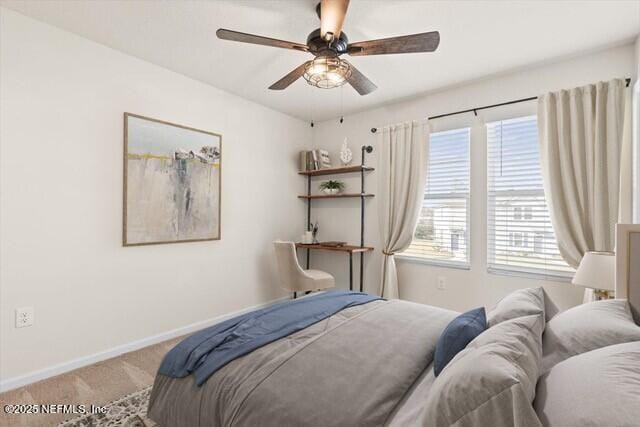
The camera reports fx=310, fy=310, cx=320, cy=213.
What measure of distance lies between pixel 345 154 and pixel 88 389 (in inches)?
132

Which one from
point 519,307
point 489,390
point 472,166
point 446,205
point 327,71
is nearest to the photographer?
point 489,390

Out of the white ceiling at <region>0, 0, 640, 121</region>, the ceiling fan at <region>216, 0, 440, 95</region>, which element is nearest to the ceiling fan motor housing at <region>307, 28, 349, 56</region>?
the ceiling fan at <region>216, 0, 440, 95</region>

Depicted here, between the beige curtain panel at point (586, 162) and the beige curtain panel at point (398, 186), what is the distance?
111 centimetres

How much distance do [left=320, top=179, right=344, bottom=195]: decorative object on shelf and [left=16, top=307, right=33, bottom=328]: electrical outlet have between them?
305 centimetres

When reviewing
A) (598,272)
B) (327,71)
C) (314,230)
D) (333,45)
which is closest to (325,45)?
(333,45)

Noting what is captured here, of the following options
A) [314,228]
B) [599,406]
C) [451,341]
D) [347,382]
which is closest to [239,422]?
[347,382]

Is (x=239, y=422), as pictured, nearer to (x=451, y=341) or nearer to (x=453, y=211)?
(x=451, y=341)

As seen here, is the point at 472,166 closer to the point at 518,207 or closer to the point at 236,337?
the point at 518,207

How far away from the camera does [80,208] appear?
2.43 metres

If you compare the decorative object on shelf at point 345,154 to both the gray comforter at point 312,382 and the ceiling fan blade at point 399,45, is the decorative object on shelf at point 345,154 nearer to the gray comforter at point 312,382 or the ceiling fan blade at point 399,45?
the ceiling fan blade at point 399,45

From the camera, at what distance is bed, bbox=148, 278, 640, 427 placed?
29.6 inches

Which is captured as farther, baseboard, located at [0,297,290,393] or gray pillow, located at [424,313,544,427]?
baseboard, located at [0,297,290,393]

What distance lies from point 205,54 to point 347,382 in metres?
2.73

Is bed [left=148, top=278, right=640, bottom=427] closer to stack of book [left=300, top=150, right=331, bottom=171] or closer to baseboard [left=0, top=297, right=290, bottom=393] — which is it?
baseboard [left=0, top=297, right=290, bottom=393]
